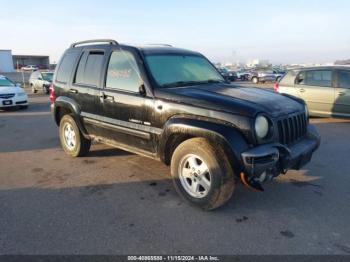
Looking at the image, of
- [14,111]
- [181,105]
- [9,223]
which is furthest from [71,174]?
[14,111]

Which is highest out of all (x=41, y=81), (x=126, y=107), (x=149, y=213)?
(x=41, y=81)

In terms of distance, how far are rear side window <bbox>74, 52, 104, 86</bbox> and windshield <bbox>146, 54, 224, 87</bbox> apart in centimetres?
101

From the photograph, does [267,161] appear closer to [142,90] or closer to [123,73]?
[142,90]

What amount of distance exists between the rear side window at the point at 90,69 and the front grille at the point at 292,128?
2.90 meters

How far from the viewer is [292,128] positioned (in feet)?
13.3

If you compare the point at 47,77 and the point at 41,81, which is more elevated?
the point at 47,77

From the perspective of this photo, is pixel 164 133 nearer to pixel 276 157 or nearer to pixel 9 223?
pixel 276 157

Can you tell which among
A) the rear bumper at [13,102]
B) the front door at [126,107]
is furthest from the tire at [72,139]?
the rear bumper at [13,102]

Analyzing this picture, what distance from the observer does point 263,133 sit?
11.8ft

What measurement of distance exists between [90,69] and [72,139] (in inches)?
60.3

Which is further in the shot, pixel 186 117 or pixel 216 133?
pixel 186 117

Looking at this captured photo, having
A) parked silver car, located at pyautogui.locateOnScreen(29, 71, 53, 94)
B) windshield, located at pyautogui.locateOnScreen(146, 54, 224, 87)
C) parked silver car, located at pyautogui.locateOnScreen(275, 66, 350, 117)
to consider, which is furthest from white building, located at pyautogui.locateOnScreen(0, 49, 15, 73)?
windshield, located at pyautogui.locateOnScreen(146, 54, 224, 87)

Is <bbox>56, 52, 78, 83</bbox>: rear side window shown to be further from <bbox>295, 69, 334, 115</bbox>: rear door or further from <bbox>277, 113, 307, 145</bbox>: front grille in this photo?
<bbox>295, 69, 334, 115</bbox>: rear door

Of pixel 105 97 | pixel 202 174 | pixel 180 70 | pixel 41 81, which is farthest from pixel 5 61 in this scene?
pixel 202 174
